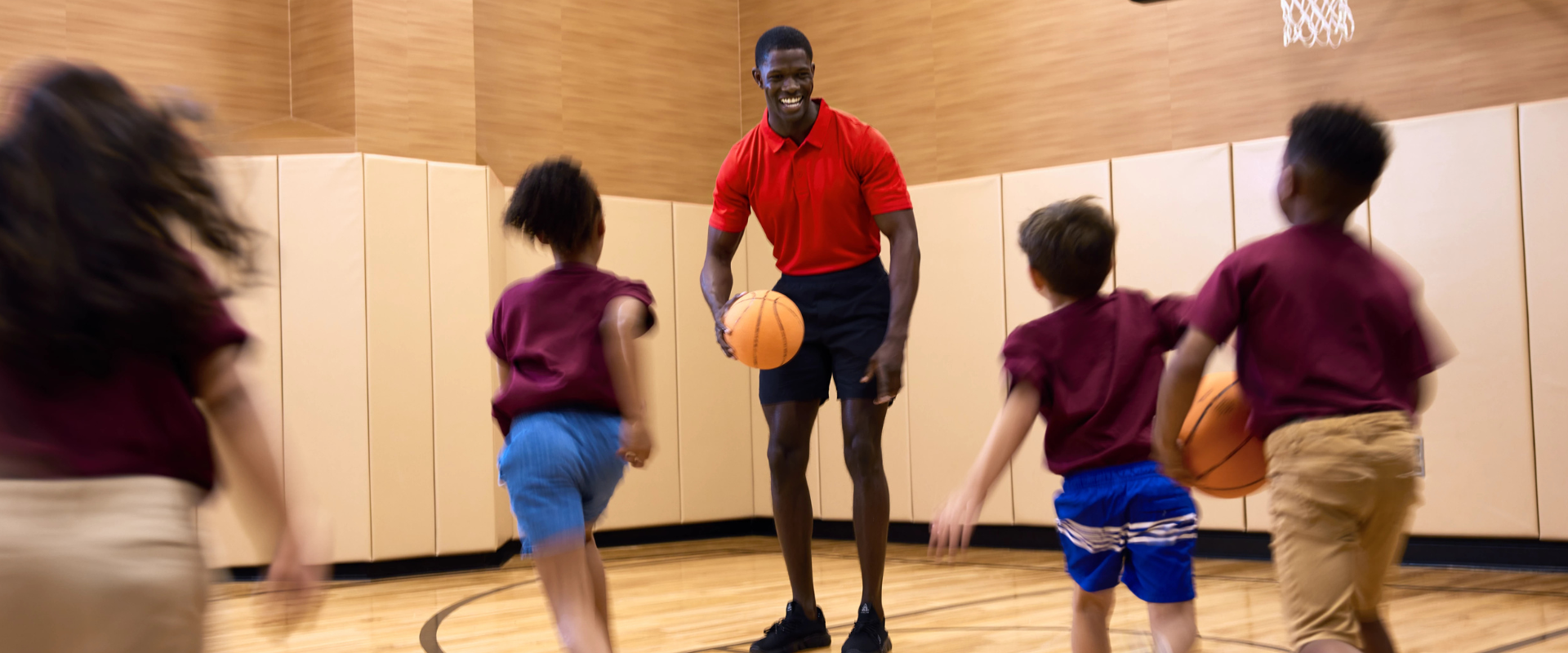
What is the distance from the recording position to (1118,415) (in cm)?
230

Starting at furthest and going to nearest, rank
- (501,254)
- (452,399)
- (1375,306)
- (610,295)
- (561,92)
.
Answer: (561,92)
(501,254)
(452,399)
(610,295)
(1375,306)

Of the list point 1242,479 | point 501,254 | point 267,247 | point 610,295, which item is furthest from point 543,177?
point 501,254

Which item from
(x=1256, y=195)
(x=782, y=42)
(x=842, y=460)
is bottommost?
(x=842, y=460)

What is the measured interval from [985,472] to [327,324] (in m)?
4.23

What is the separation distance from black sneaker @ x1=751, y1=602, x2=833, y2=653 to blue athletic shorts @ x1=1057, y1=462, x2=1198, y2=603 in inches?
57.0

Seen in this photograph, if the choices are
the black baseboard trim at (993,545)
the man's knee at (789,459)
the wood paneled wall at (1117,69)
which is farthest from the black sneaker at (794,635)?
the wood paneled wall at (1117,69)

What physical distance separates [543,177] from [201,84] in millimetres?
4145

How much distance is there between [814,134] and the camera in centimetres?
372

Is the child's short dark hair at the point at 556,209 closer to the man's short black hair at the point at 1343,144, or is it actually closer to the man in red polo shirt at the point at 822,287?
the man in red polo shirt at the point at 822,287

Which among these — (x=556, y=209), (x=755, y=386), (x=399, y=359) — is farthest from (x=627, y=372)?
(x=755, y=386)

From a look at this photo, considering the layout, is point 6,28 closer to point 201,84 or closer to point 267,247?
point 201,84

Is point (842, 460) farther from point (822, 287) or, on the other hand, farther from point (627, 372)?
point (627, 372)

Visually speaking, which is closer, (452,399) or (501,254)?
(452,399)

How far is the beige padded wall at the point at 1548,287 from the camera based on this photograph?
500 cm
